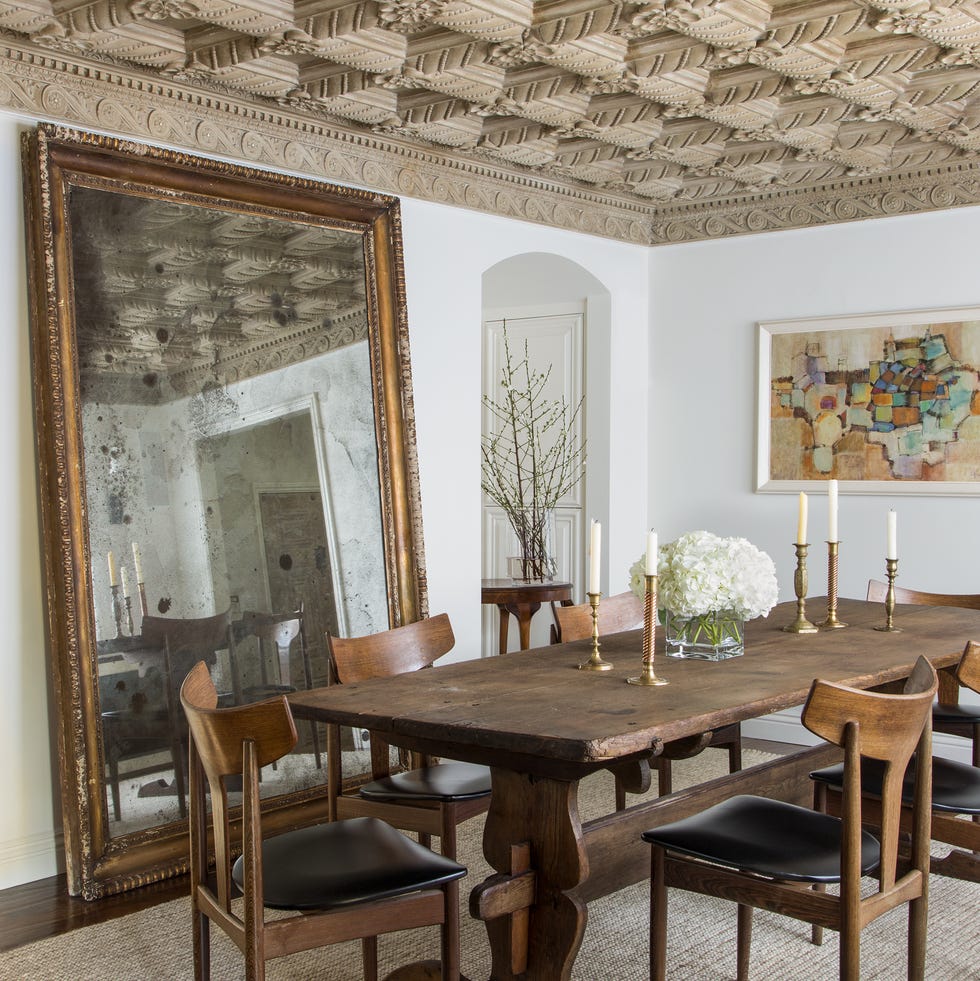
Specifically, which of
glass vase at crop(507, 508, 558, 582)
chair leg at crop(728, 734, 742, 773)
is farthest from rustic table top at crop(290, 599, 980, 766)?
glass vase at crop(507, 508, 558, 582)

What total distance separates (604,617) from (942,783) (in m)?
1.28

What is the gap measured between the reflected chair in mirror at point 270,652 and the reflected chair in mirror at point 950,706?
2.26 m

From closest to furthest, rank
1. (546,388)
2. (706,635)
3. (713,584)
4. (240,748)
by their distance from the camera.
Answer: (240,748) < (713,584) < (706,635) < (546,388)

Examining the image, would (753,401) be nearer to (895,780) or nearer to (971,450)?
(971,450)

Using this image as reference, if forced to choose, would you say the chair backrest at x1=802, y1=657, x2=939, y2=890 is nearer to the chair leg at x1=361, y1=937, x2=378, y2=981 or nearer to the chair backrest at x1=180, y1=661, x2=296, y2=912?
the chair backrest at x1=180, y1=661, x2=296, y2=912

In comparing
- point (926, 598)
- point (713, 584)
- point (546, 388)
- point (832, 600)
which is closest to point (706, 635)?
point (713, 584)

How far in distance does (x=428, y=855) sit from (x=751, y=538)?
12.8 feet

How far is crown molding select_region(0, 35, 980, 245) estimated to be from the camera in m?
3.96

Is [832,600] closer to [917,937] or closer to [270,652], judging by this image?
[917,937]

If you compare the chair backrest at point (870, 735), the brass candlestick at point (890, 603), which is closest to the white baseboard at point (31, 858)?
the chair backrest at point (870, 735)

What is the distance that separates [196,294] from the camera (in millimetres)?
4312

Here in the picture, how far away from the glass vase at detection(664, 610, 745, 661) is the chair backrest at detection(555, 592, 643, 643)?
448 mm

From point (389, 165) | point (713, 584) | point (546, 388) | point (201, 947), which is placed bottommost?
point (201, 947)

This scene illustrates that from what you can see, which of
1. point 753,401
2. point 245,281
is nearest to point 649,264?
point 753,401
